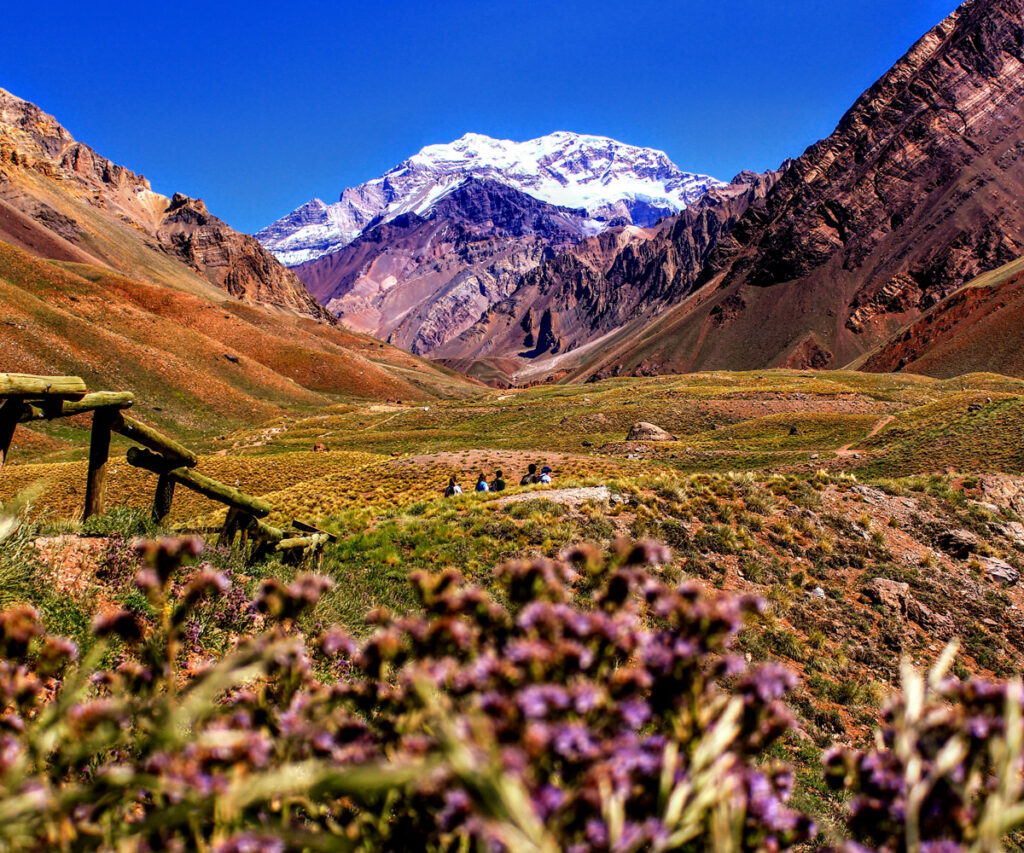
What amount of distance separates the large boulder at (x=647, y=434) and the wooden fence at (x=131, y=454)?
37.4m

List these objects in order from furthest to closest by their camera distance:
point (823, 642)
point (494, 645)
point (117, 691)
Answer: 1. point (823, 642)
2. point (494, 645)
3. point (117, 691)

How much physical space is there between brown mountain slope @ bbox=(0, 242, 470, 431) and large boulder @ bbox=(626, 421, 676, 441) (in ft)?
136

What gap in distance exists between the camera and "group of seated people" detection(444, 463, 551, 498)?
2189cm

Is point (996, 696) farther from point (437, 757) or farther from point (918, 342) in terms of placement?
point (918, 342)

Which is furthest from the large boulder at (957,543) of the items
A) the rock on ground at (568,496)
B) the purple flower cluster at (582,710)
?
the purple flower cluster at (582,710)

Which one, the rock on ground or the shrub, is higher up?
the shrub

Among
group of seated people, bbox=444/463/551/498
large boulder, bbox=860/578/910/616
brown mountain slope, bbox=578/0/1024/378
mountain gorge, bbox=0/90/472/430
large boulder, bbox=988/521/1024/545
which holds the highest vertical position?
brown mountain slope, bbox=578/0/1024/378

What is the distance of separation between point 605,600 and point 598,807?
0.63 metres

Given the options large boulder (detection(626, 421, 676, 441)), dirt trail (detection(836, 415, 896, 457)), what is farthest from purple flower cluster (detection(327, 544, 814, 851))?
large boulder (detection(626, 421, 676, 441))

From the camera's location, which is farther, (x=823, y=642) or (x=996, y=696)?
(x=823, y=642)

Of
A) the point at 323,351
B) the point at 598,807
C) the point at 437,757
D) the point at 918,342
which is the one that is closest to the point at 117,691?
the point at 437,757

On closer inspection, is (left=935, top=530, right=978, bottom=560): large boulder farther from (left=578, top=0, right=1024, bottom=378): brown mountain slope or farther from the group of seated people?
(left=578, top=0, right=1024, bottom=378): brown mountain slope

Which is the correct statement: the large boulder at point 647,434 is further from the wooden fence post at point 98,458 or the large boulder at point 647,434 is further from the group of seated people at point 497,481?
the wooden fence post at point 98,458

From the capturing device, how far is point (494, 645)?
1.87 metres
